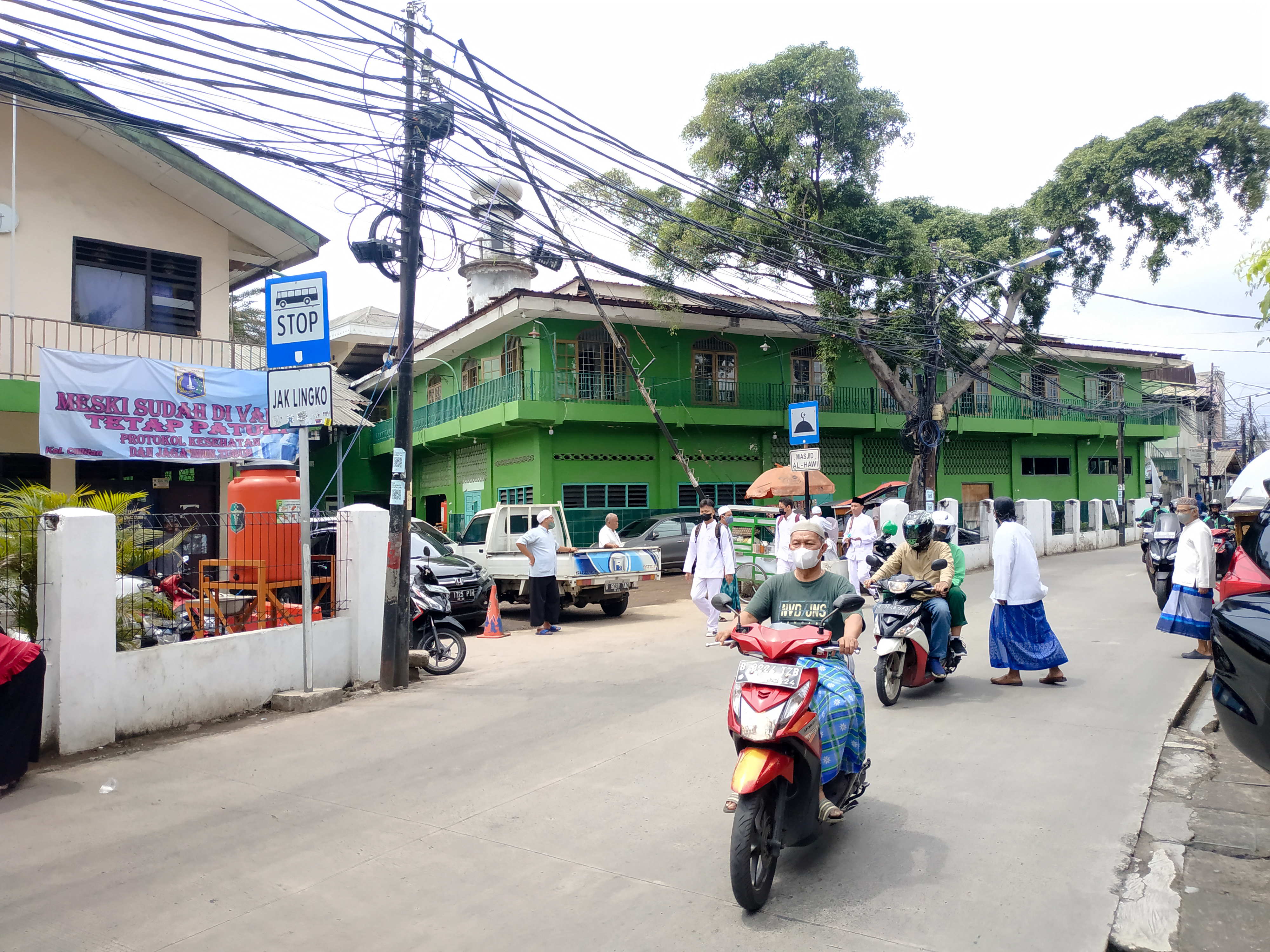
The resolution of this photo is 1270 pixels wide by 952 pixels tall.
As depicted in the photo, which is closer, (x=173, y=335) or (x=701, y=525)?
(x=701, y=525)

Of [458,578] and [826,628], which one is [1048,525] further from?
[826,628]

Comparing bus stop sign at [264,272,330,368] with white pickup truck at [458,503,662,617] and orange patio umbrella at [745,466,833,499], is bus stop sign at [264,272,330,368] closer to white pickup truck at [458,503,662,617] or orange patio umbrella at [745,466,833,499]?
white pickup truck at [458,503,662,617]

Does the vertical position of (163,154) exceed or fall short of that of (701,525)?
it exceeds it

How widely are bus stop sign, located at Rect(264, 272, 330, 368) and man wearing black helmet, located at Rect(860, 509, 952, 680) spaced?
5.62 meters

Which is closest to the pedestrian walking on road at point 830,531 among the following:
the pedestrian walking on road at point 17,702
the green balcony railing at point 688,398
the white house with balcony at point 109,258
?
the green balcony railing at point 688,398

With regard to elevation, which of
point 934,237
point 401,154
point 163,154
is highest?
point 934,237

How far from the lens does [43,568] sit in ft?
22.1

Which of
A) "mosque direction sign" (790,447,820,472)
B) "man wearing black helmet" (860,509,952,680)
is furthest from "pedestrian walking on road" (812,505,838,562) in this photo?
"man wearing black helmet" (860,509,952,680)

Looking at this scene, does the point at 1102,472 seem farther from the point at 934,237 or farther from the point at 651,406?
the point at 651,406

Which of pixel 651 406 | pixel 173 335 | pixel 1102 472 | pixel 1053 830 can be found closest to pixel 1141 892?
pixel 1053 830

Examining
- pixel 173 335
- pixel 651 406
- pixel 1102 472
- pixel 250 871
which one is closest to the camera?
pixel 250 871

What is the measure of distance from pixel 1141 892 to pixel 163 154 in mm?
15079

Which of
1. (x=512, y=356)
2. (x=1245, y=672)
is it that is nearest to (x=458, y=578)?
(x=1245, y=672)

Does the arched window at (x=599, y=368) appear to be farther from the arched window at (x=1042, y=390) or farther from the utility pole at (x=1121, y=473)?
the utility pole at (x=1121, y=473)
